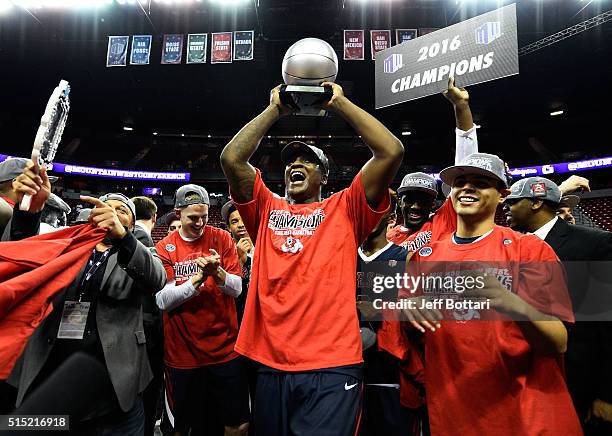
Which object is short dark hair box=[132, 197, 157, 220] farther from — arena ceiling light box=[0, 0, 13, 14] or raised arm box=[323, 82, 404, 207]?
arena ceiling light box=[0, 0, 13, 14]

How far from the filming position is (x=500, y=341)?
150cm

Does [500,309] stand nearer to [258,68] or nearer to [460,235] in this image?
[460,235]

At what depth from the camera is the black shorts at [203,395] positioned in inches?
110

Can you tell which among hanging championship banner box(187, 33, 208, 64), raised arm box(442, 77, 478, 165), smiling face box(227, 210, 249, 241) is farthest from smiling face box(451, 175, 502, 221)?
hanging championship banner box(187, 33, 208, 64)

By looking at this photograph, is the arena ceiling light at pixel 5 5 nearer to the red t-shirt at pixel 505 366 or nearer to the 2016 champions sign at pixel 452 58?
the 2016 champions sign at pixel 452 58

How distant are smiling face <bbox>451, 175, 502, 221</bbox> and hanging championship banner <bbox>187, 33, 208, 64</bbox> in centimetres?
978

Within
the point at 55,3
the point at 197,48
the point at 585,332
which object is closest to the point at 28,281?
the point at 585,332

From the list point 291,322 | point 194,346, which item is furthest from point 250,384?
point 291,322

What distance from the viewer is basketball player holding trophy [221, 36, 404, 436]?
1.58 meters

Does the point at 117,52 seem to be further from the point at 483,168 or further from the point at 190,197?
the point at 483,168

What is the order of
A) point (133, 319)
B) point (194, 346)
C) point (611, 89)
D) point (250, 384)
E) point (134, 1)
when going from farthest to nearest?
1. point (611, 89)
2. point (134, 1)
3. point (250, 384)
4. point (194, 346)
5. point (133, 319)

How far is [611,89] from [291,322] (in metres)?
19.4

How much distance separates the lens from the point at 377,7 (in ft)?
34.8

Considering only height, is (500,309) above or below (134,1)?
below
